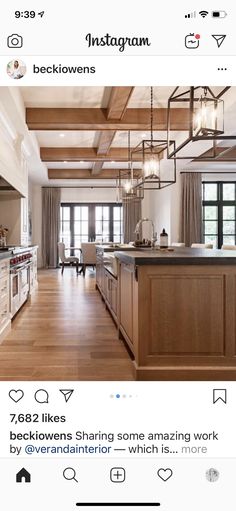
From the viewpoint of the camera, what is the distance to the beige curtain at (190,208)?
8672 millimetres

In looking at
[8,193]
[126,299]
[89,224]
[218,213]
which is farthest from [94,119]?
[89,224]

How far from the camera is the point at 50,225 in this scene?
1092 cm

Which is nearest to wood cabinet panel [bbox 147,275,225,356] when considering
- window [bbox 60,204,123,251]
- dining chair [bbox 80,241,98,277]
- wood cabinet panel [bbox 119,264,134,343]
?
wood cabinet panel [bbox 119,264,134,343]

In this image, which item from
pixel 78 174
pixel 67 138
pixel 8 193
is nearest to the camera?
pixel 8 193
